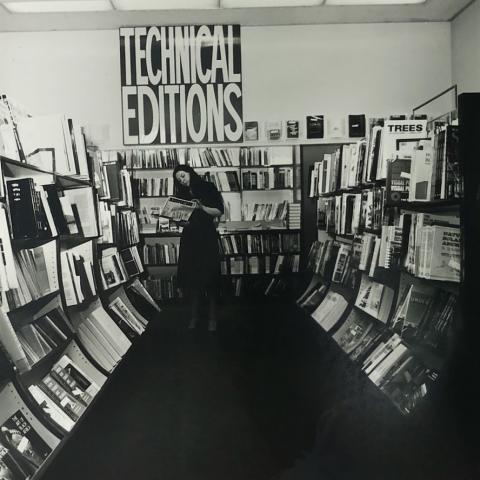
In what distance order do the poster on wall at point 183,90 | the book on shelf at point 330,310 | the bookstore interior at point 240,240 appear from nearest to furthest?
1. the bookstore interior at point 240,240
2. the book on shelf at point 330,310
3. the poster on wall at point 183,90

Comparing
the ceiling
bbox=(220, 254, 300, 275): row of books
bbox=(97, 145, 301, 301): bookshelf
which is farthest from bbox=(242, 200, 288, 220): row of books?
the ceiling

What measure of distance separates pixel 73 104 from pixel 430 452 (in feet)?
17.3

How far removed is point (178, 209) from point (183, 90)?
2248mm

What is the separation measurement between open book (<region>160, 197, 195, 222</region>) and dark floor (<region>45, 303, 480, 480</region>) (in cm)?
107

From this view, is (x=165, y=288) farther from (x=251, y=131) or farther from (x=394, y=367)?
(x=394, y=367)

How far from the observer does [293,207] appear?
564cm

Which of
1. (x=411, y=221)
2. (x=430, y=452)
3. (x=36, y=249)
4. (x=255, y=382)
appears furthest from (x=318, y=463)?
(x=36, y=249)

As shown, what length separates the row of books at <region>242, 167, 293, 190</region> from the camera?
5.66 m

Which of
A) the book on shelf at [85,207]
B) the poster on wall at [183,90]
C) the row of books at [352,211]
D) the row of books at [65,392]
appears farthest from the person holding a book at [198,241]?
the row of books at [65,392]

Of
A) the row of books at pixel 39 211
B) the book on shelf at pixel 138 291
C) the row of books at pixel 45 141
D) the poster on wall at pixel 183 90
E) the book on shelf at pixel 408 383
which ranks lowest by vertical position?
the book on shelf at pixel 408 383

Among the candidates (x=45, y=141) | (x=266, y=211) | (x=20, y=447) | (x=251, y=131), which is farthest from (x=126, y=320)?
(x=251, y=131)

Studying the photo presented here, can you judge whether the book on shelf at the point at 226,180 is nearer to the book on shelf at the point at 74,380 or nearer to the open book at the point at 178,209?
the open book at the point at 178,209

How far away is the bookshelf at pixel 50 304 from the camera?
1.70 m

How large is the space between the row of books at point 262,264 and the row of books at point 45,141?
297cm
